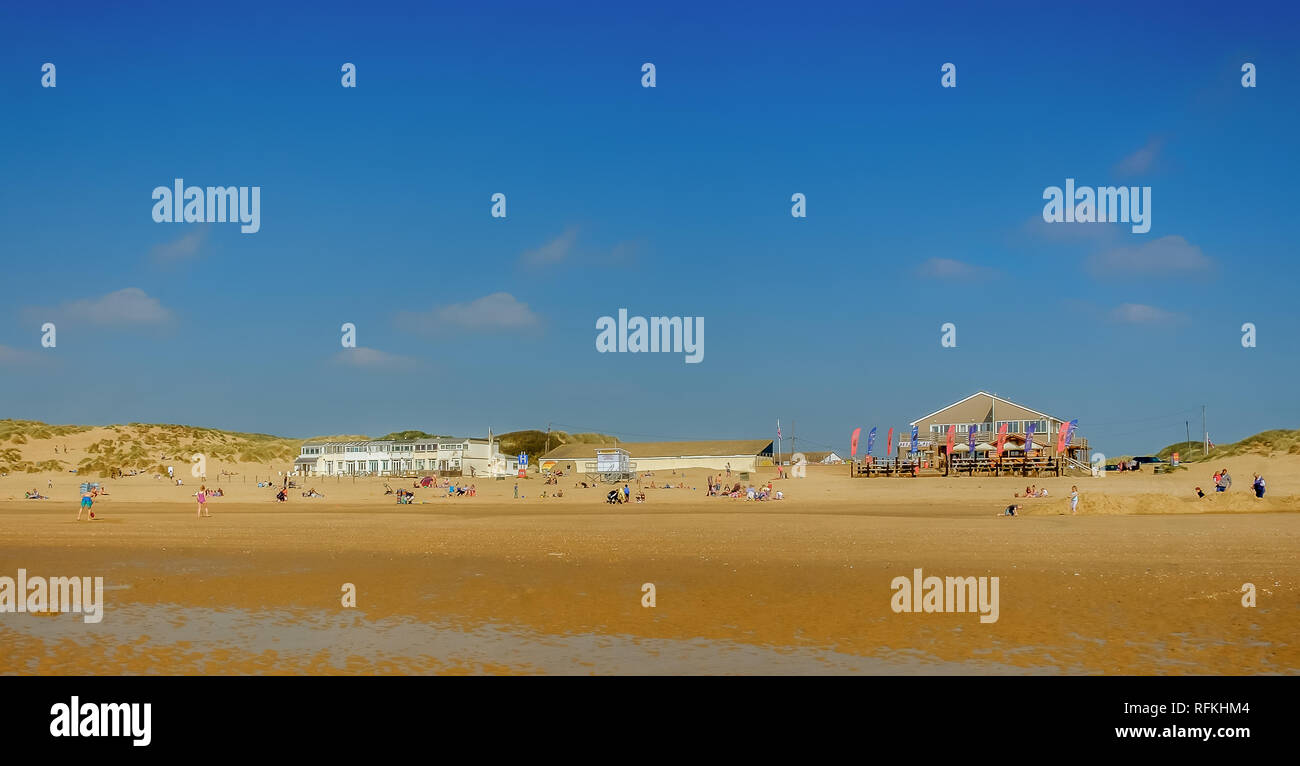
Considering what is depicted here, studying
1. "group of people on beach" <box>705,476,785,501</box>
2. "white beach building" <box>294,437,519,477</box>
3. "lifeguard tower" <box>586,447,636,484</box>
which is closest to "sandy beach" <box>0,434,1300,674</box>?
"group of people on beach" <box>705,476,785,501</box>

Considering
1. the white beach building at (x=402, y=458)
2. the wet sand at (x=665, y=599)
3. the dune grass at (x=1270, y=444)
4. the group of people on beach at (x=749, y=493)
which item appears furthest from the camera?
the white beach building at (x=402, y=458)

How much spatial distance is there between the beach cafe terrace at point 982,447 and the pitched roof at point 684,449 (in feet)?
73.4

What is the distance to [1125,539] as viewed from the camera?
28031 mm

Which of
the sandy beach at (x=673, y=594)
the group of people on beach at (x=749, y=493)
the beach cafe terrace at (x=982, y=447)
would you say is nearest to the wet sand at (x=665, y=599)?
the sandy beach at (x=673, y=594)

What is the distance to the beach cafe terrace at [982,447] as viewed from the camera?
80.9m

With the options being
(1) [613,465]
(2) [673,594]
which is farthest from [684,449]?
(2) [673,594]

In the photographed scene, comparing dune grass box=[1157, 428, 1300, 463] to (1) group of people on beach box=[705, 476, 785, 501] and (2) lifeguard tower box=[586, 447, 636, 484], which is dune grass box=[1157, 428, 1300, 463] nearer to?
(1) group of people on beach box=[705, 476, 785, 501]

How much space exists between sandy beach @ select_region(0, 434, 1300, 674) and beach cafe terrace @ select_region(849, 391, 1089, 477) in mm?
40687

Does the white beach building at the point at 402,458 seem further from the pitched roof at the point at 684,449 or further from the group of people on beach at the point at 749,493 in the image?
the group of people on beach at the point at 749,493

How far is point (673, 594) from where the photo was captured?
1847cm

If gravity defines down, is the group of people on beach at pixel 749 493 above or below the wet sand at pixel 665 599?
below

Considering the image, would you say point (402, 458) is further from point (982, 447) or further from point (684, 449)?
point (982, 447)
